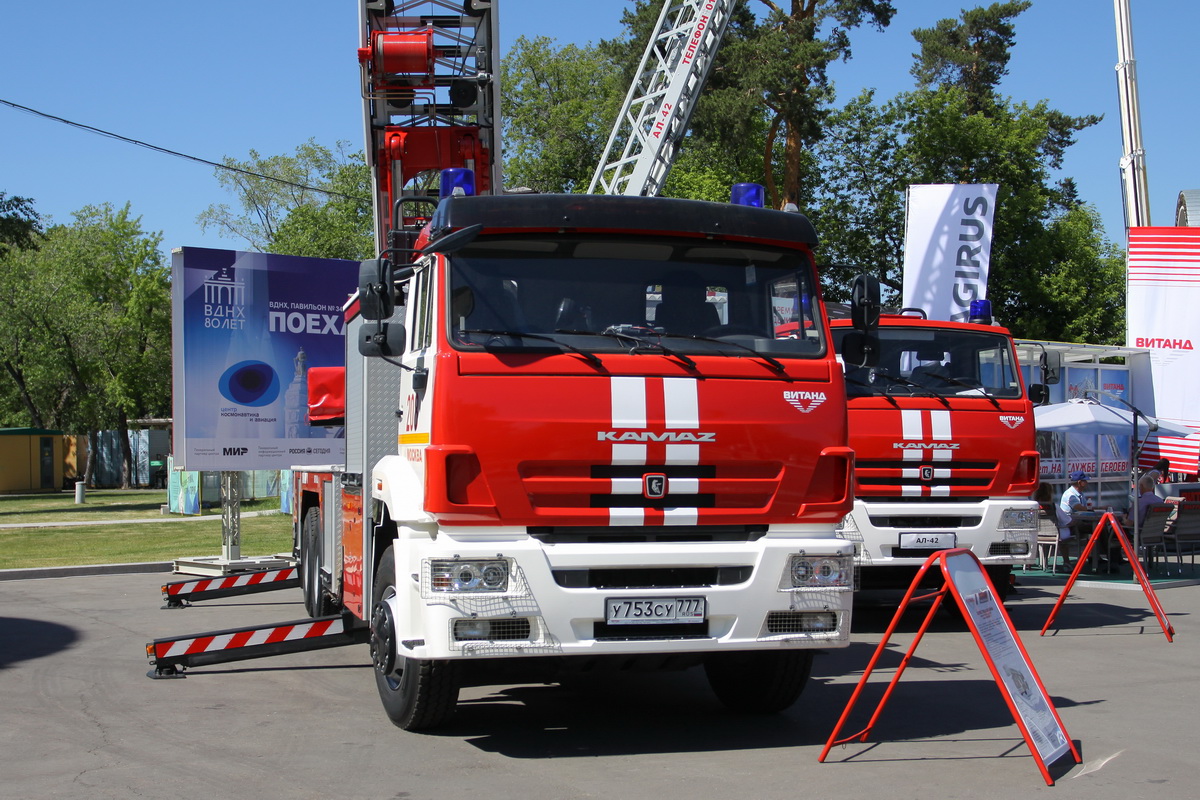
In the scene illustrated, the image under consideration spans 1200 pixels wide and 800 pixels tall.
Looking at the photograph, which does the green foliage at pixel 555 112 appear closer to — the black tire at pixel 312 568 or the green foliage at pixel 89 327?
the green foliage at pixel 89 327

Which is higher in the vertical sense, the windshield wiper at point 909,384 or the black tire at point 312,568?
the windshield wiper at point 909,384

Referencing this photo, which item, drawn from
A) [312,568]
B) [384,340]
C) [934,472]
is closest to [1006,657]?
[384,340]

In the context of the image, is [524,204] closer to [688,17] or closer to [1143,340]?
[1143,340]

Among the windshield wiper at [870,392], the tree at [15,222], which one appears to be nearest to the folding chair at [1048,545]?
the windshield wiper at [870,392]

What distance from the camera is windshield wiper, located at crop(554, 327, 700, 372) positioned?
622 centimetres

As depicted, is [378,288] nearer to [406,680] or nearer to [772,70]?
[406,680]

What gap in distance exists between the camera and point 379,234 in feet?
37.9

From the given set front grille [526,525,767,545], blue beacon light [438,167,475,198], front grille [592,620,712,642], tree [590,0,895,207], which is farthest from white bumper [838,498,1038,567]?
tree [590,0,895,207]

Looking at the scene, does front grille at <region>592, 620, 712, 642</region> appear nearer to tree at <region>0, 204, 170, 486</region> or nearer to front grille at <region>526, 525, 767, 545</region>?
front grille at <region>526, 525, 767, 545</region>

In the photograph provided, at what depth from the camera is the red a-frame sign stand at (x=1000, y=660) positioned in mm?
5867

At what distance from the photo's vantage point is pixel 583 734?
A: 22.5 ft

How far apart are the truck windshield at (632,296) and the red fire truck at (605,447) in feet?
0.04

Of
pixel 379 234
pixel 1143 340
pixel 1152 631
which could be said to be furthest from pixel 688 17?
pixel 1152 631

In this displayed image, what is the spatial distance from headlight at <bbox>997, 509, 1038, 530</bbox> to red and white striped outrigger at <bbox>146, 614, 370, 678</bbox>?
587cm
